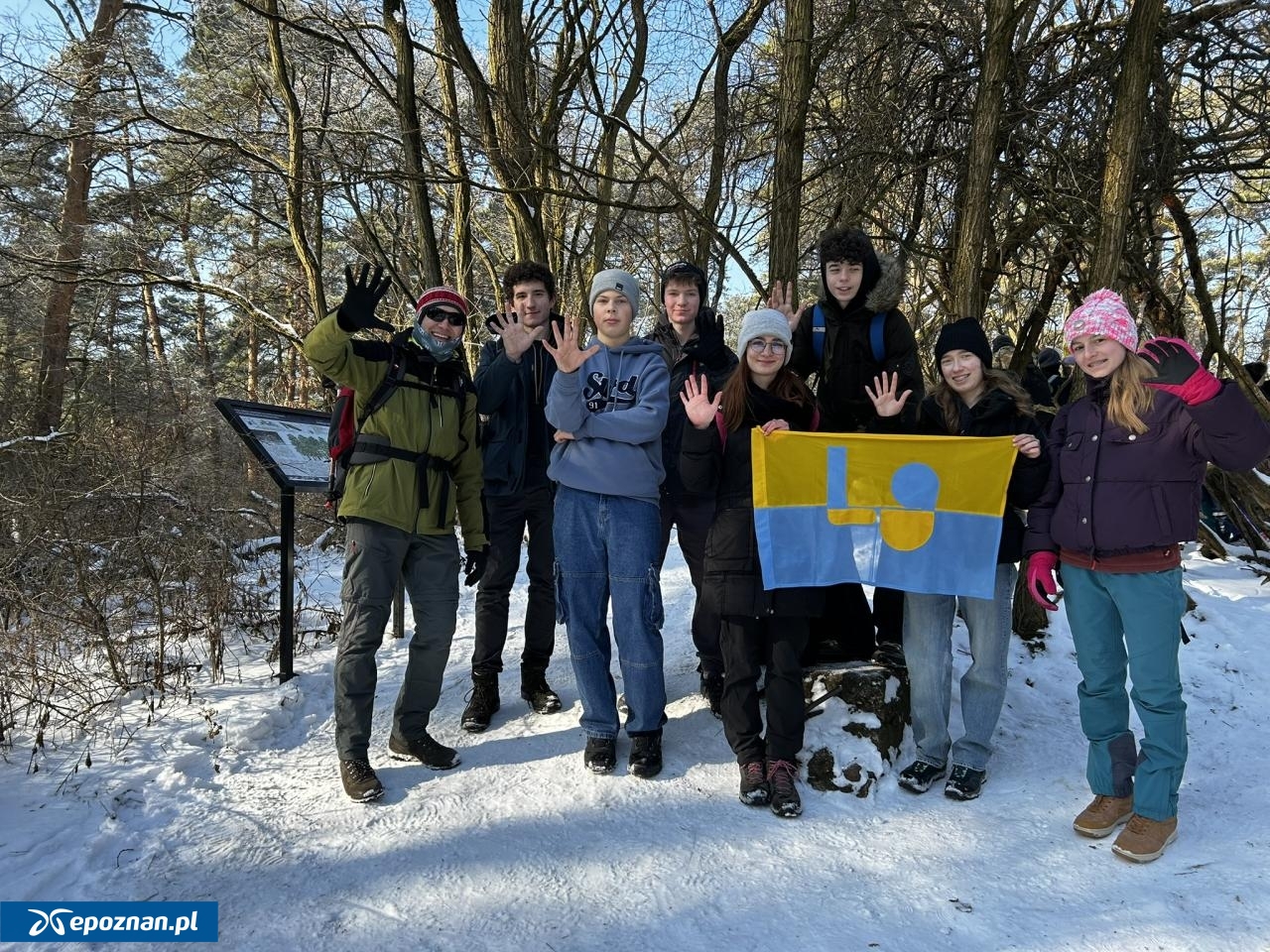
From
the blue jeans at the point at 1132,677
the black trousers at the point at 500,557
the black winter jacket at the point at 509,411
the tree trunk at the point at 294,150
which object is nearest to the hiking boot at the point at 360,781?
the black trousers at the point at 500,557

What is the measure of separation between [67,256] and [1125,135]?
12823 millimetres

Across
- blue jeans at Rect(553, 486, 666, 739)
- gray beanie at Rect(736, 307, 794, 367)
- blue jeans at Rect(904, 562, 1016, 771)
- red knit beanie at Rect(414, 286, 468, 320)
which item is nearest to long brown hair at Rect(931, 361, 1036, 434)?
blue jeans at Rect(904, 562, 1016, 771)

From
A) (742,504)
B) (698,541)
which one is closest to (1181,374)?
(742,504)

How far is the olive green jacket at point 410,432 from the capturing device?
3.12 meters

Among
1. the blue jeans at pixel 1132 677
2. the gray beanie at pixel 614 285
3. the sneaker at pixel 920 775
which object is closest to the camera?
the blue jeans at pixel 1132 677

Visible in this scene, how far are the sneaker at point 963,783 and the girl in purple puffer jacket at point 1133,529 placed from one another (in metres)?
0.40

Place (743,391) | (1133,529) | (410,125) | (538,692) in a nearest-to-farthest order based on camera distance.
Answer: (1133,529) < (743,391) < (538,692) < (410,125)

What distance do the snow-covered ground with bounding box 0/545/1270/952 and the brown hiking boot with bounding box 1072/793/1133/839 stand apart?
7cm

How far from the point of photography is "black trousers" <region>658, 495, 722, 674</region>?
373 centimetres

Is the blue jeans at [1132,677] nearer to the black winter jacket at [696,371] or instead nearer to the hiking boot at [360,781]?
the black winter jacket at [696,371]

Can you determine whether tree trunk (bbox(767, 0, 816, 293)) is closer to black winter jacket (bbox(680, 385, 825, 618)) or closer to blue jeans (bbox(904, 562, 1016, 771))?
black winter jacket (bbox(680, 385, 825, 618))

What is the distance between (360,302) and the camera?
3131 mm

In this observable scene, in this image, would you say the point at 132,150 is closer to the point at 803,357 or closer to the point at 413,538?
the point at 413,538

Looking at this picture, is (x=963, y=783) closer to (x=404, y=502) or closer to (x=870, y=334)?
(x=870, y=334)
